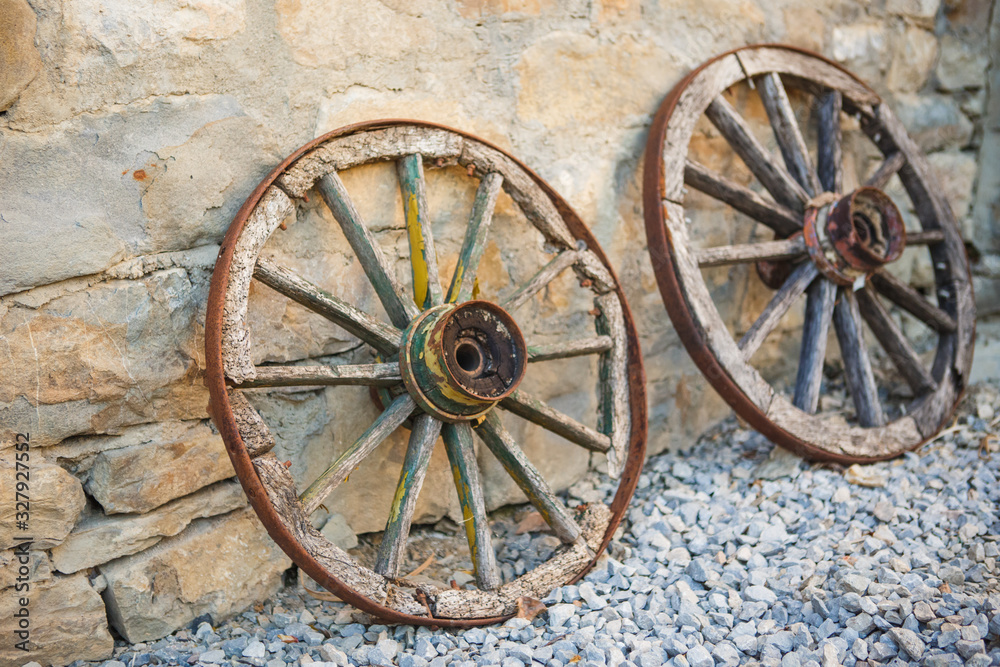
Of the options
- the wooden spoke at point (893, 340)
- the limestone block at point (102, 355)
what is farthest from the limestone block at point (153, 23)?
the wooden spoke at point (893, 340)

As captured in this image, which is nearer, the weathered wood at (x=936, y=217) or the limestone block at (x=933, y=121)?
the weathered wood at (x=936, y=217)

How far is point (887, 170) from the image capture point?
9.65ft

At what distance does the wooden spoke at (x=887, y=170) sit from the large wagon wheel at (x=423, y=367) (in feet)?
4.38

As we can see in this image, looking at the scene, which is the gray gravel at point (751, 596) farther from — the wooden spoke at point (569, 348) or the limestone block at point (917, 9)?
the limestone block at point (917, 9)

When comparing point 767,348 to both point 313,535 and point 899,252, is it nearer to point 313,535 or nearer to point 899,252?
point 899,252

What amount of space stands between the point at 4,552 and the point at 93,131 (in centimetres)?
90

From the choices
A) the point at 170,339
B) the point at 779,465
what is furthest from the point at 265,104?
the point at 779,465

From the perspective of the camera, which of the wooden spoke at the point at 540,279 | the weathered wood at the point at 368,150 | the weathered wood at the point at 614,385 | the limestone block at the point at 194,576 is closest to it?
the limestone block at the point at 194,576

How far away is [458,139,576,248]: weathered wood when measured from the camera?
2.11 m

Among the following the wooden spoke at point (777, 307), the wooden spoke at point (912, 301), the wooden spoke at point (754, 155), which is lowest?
the wooden spoke at point (777, 307)

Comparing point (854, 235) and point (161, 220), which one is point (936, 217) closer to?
point (854, 235)

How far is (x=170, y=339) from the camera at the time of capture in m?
1.75

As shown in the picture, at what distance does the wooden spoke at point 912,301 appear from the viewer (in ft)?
9.41

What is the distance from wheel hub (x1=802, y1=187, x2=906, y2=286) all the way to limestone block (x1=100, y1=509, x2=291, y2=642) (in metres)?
1.97
